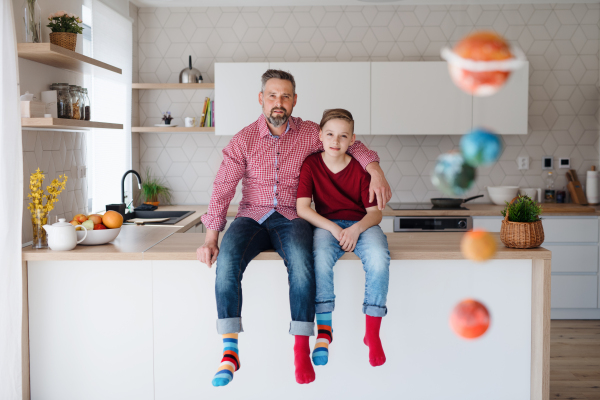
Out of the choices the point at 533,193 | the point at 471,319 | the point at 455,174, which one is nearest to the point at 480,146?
the point at 455,174

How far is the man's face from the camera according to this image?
2.13m

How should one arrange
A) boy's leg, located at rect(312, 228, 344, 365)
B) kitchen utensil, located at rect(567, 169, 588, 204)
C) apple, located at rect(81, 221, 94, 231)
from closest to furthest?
boy's leg, located at rect(312, 228, 344, 365) < apple, located at rect(81, 221, 94, 231) < kitchen utensil, located at rect(567, 169, 588, 204)

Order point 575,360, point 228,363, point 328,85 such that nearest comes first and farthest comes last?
point 228,363 → point 575,360 → point 328,85

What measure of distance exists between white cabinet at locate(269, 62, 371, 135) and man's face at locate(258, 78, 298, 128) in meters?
1.77

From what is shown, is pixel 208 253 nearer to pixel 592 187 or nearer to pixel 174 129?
pixel 174 129

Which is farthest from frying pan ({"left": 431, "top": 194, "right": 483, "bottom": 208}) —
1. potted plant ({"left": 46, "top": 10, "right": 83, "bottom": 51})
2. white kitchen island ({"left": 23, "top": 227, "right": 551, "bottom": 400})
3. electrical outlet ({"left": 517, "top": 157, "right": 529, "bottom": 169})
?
potted plant ({"left": 46, "top": 10, "right": 83, "bottom": 51})

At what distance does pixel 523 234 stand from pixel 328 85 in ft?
7.24

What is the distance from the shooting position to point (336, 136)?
A: 2033 mm

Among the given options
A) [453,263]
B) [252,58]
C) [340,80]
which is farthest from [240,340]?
[252,58]

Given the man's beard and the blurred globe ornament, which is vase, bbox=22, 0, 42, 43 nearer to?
the man's beard

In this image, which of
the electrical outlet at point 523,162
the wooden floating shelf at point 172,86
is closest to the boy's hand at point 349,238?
the wooden floating shelf at point 172,86

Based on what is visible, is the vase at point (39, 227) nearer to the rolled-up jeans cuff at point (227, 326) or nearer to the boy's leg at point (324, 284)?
the rolled-up jeans cuff at point (227, 326)

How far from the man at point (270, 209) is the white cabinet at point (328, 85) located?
5.32 ft

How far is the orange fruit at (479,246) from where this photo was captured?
0.33 m
